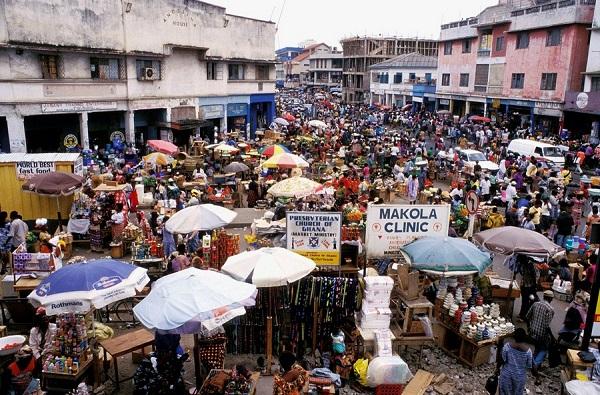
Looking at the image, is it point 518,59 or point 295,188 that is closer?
point 295,188

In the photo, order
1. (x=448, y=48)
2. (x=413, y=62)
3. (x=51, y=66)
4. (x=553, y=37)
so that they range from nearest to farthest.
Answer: (x=51, y=66)
(x=553, y=37)
(x=448, y=48)
(x=413, y=62)

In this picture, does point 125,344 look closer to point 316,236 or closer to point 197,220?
point 197,220

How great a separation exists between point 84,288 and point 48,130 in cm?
2299

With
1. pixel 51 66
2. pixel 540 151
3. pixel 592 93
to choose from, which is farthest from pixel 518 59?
pixel 51 66

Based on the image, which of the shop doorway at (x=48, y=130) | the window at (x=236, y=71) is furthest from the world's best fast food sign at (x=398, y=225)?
the window at (x=236, y=71)

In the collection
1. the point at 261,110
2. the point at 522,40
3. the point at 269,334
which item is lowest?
the point at 269,334

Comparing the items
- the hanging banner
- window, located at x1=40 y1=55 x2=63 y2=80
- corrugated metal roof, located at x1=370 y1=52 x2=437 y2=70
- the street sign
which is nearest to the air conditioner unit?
window, located at x1=40 y1=55 x2=63 y2=80

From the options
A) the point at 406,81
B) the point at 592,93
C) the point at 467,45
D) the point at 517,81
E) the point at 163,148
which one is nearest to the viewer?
the point at 163,148

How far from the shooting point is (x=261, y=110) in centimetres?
4328

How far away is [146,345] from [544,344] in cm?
694

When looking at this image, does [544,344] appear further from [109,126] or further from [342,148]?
[109,126]

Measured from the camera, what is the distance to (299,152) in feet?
96.0

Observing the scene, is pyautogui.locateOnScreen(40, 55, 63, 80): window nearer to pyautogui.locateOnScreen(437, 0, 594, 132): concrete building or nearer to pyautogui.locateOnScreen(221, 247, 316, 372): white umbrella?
pyautogui.locateOnScreen(221, 247, 316, 372): white umbrella

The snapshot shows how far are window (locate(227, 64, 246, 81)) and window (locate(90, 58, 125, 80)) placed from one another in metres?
10.3
